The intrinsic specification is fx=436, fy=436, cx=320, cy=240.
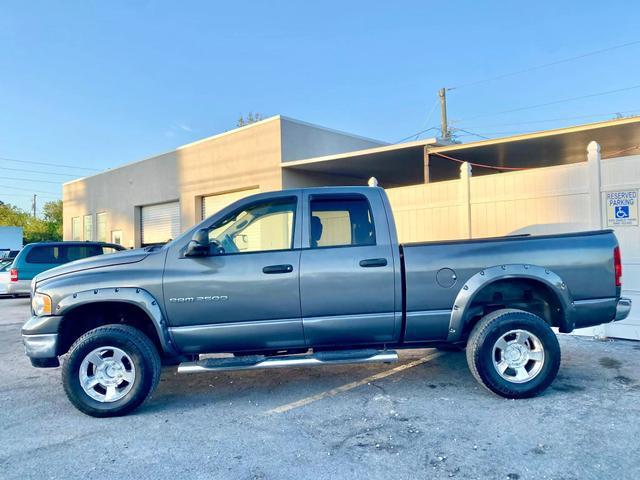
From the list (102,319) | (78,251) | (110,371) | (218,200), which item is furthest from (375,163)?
(110,371)

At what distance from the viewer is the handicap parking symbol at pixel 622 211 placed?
6.53 m

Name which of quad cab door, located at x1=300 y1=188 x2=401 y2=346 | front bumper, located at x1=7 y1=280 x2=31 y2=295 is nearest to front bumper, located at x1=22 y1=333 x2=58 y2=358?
quad cab door, located at x1=300 y1=188 x2=401 y2=346

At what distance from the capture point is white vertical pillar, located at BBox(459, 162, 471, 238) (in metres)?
8.21

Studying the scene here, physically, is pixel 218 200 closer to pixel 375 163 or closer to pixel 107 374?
pixel 375 163

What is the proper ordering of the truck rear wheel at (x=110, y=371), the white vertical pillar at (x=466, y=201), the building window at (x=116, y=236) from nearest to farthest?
the truck rear wheel at (x=110, y=371) → the white vertical pillar at (x=466, y=201) → the building window at (x=116, y=236)

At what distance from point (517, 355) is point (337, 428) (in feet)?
6.43

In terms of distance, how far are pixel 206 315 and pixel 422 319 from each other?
2085mm

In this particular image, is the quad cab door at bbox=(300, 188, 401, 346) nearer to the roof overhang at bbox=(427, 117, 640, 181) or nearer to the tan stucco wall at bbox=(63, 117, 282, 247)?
the roof overhang at bbox=(427, 117, 640, 181)

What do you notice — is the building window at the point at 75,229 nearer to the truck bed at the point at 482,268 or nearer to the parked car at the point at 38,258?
the parked car at the point at 38,258

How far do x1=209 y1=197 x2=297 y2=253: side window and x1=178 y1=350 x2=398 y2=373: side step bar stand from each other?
3.46 feet

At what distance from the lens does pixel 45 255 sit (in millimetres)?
11875

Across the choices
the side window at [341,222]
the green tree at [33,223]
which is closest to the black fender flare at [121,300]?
the side window at [341,222]

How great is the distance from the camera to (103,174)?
21422mm

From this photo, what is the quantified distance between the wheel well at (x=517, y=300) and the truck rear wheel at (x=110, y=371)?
3141mm
